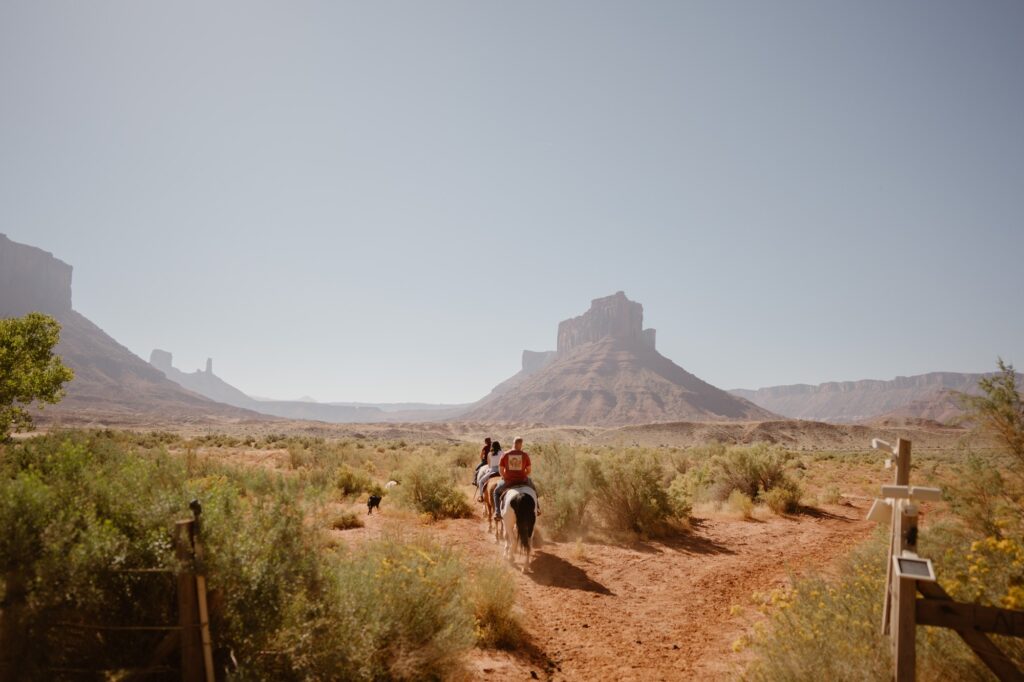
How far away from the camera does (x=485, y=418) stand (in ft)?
451

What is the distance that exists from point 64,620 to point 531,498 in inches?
272

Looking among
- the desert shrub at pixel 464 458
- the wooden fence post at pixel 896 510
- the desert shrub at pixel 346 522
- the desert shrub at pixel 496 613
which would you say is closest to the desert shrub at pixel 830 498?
the desert shrub at pixel 464 458

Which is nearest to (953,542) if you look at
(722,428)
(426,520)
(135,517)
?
(135,517)

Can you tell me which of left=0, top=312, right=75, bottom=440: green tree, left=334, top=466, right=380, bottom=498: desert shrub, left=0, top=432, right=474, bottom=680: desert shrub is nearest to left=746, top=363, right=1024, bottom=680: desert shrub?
left=0, top=432, right=474, bottom=680: desert shrub

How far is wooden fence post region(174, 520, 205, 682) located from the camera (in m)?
3.11

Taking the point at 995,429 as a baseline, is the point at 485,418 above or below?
below

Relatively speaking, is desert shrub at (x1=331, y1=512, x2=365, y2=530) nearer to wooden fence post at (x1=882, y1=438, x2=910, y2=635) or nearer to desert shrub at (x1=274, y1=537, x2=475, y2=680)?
desert shrub at (x1=274, y1=537, x2=475, y2=680)

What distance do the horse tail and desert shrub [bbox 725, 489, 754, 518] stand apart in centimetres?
824

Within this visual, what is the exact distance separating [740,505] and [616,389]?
11525 cm

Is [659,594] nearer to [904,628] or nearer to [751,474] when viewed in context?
[904,628]

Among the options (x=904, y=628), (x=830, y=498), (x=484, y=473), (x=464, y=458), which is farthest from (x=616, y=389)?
(x=904, y=628)

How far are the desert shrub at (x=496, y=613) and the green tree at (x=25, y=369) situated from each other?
13.8m

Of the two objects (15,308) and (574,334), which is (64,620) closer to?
(15,308)

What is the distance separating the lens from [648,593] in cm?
804
